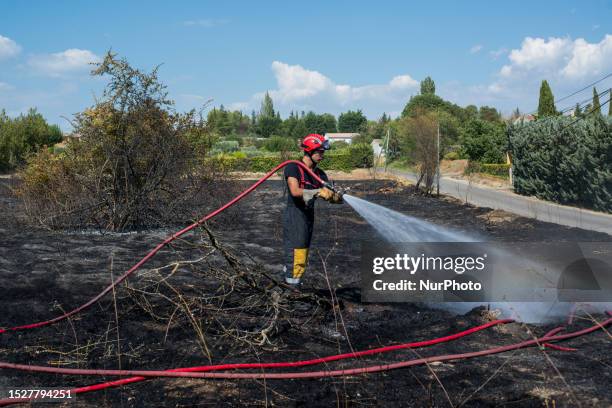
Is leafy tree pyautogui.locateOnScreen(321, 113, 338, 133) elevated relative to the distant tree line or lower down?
elevated

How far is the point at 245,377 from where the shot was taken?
4312mm

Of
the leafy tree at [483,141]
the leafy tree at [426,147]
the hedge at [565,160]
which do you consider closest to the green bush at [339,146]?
the leafy tree at [483,141]

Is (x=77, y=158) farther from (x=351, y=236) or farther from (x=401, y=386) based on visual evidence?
(x=401, y=386)

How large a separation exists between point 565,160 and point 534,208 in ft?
8.86

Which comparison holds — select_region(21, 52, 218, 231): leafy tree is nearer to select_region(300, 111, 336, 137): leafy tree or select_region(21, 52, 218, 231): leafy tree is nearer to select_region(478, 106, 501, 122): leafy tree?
select_region(478, 106, 501, 122): leafy tree

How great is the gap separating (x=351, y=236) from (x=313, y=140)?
24.8ft

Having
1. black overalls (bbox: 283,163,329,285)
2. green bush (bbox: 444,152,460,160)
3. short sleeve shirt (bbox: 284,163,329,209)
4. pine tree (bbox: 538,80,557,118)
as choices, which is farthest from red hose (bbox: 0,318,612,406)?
pine tree (bbox: 538,80,557,118)

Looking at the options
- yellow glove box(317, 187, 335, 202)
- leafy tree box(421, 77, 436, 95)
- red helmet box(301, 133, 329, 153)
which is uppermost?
A: leafy tree box(421, 77, 436, 95)

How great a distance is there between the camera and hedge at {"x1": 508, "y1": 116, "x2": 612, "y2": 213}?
18469 mm

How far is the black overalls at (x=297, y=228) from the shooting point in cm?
584

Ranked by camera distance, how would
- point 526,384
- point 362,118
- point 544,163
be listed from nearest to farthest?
point 526,384, point 544,163, point 362,118

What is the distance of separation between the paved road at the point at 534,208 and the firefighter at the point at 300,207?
33.3ft

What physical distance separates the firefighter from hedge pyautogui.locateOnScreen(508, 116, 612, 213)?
49.1 ft

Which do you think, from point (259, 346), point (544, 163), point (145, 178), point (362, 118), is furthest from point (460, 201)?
point (362, 118)
